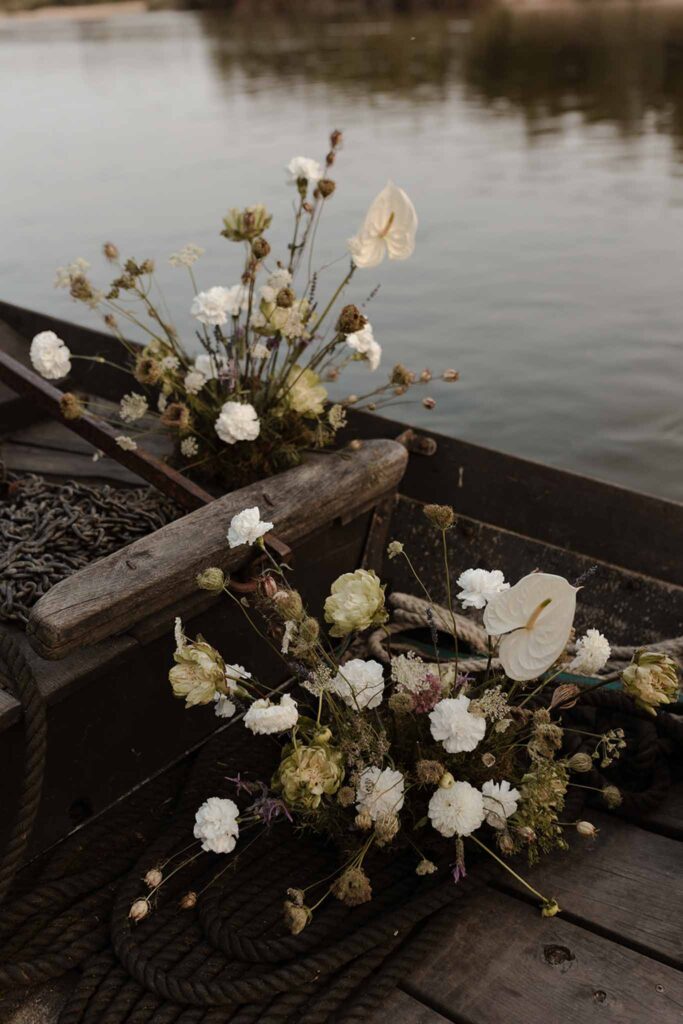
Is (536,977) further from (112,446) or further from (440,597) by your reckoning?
(112,446)

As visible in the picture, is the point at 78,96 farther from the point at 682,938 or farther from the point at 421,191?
the point at 682,938

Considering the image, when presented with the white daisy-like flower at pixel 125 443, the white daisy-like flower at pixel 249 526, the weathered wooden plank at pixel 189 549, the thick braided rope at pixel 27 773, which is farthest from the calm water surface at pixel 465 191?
the thick braided rope at pixel 27 773

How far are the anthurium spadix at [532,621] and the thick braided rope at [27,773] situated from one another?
0.90m

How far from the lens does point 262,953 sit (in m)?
2.12

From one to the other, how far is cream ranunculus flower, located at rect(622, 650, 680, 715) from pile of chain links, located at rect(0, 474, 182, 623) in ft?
4.31

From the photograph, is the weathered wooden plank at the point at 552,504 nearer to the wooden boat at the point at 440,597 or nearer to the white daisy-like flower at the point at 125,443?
the wooden boat at the point at 440,597

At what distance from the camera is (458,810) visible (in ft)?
6.79

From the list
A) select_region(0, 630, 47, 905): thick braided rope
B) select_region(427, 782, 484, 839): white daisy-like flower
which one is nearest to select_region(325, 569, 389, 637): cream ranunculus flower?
select_region(427, 782, 484, 839): white daisy-like flower

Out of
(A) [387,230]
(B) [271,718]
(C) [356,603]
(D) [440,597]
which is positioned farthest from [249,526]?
(D) [440,597]

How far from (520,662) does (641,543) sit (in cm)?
120

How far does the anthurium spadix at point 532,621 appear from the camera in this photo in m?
1.92

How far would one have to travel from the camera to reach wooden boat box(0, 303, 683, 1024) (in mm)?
2037

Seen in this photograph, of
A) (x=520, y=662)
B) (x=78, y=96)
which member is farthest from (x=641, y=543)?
(x=78, y=96)

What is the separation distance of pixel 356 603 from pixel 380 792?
0.38 meters
